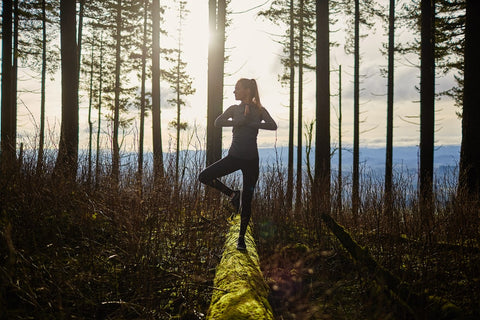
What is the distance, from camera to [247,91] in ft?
12.0

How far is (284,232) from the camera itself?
4.93 meters

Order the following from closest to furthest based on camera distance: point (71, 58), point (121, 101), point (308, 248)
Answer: point (308, 248), point (71, 58), point (121, 101)

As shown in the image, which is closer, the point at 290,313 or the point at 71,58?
the point at 290,313

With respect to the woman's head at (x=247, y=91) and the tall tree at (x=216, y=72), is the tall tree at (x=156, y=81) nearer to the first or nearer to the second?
the tall tree at (x=216, y=72)

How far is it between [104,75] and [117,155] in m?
20.5

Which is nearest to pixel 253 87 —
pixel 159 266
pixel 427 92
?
pixel 159 266

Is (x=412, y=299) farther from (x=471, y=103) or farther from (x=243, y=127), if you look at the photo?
(x=471, y=103)

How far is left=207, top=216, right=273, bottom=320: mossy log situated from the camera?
1895 millimetres

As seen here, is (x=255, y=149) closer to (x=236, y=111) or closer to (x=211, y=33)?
(x=236, y=111)

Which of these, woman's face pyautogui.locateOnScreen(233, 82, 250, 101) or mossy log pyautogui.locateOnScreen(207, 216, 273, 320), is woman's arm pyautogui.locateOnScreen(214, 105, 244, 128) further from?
mossy log pyautogui.locateOnScreen(207, 216, 273, 320)

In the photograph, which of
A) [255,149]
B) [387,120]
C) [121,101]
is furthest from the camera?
[121,101]

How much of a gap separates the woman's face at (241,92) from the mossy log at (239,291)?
181 cm

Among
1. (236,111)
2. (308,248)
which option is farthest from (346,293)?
(236,111)

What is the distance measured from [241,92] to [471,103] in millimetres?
5964
